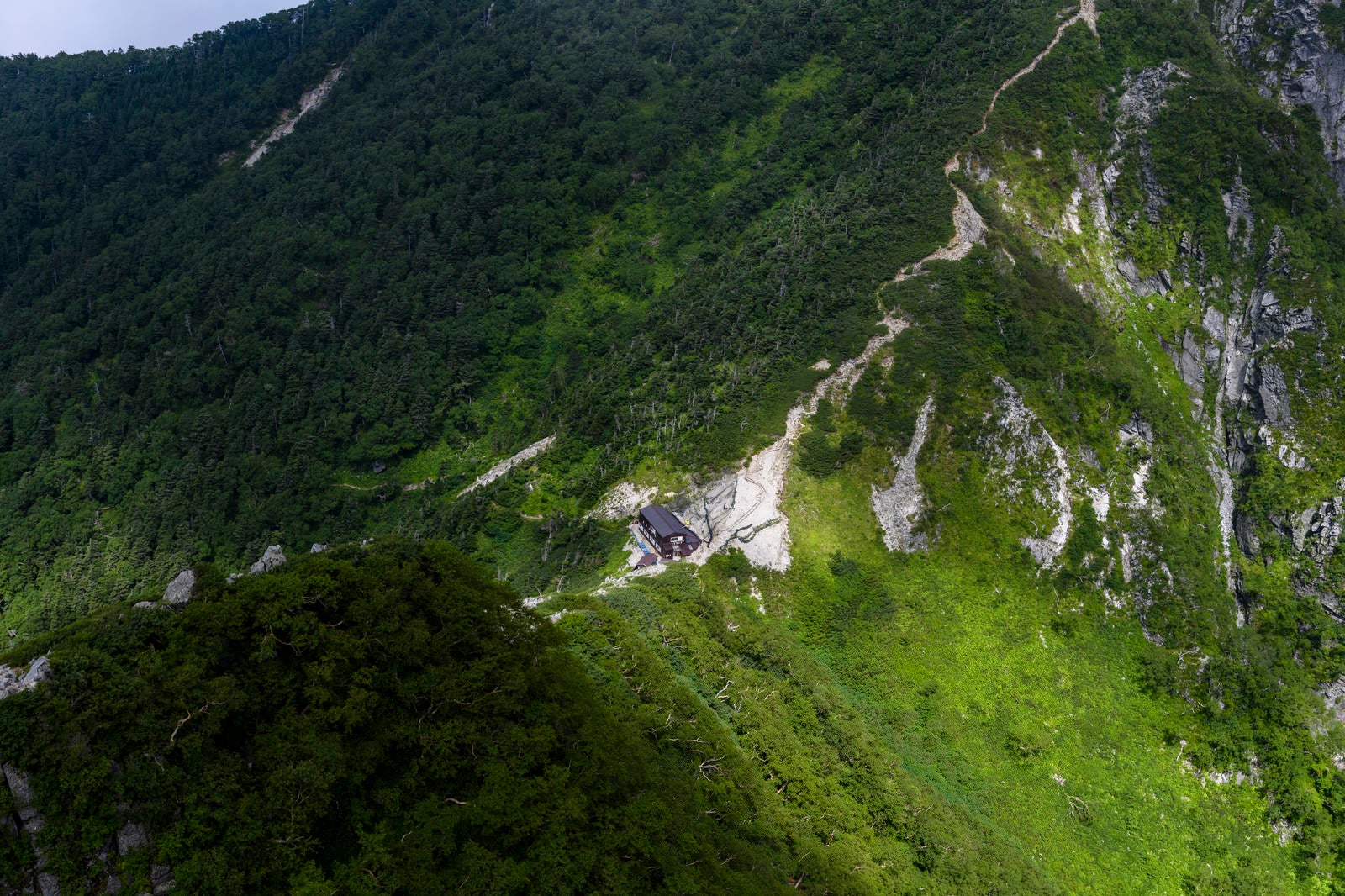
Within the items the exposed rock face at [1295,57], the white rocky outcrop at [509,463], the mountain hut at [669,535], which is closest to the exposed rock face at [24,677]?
the mountain hut at [669,535]

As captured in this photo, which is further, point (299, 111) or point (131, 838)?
point (299, 111)

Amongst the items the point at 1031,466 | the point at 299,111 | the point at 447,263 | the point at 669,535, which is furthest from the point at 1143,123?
the point at 299,111

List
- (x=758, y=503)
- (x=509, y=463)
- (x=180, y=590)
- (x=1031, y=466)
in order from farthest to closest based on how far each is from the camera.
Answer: (x=509, y=463)
(x=1031, y=466)
(x=758, y=503)
(x=180, y=590)

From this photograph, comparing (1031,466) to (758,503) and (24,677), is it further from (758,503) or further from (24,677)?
(24,677)

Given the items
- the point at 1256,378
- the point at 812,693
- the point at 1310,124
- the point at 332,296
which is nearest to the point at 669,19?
the point at 332,296

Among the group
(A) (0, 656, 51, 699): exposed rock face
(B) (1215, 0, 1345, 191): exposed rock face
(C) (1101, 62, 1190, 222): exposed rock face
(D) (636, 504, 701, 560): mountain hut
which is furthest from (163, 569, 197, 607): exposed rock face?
(B) (1215, 0, 1345, 191): exposed rock face

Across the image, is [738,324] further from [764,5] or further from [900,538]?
[764,5]
